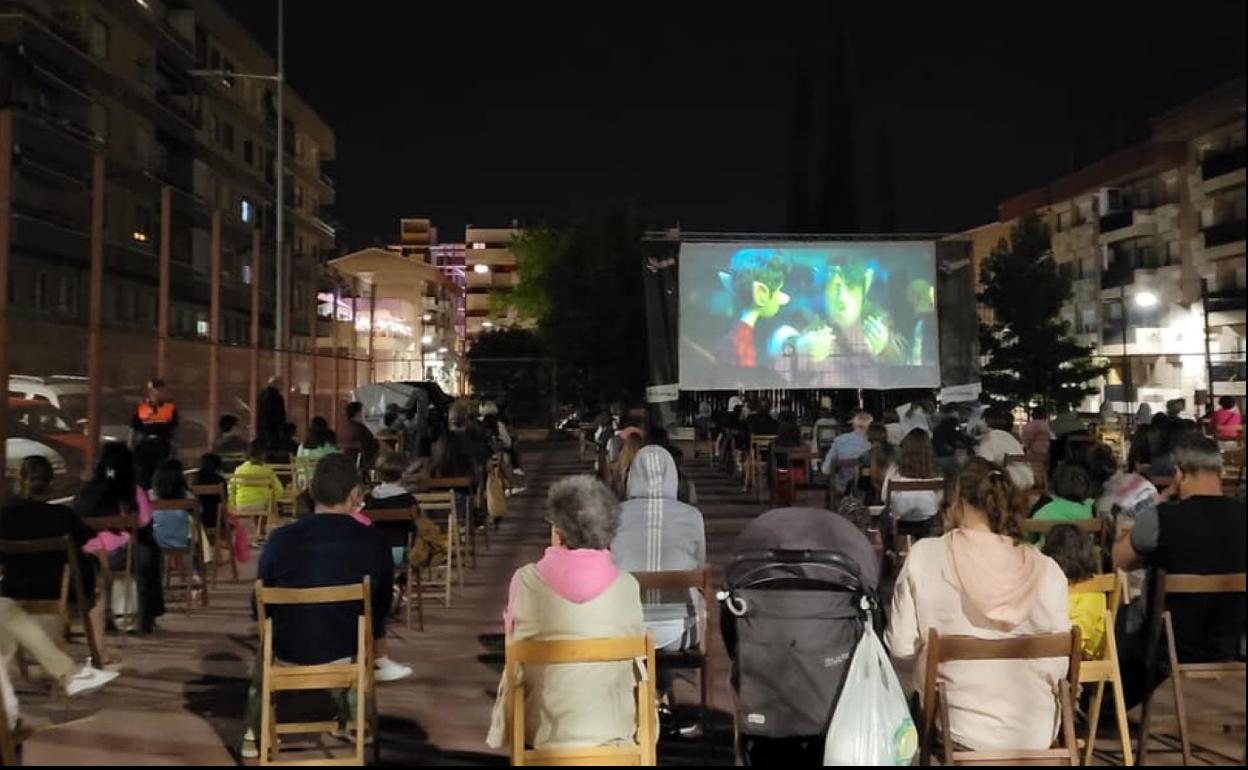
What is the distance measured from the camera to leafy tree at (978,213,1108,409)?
105 ft

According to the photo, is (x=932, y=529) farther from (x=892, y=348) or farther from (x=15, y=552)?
(x=892, y=348)

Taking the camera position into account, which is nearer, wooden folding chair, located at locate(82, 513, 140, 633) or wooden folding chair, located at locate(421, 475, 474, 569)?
wooden folding chair, located at locate(82, 513, 140, 633)

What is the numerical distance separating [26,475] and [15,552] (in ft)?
1.31

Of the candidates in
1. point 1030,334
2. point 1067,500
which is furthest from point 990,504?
point 1030,334

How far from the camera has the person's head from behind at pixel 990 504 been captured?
3436 mm

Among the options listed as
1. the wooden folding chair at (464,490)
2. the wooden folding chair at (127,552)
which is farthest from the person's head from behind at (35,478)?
the wooden folding chair at (464,490)

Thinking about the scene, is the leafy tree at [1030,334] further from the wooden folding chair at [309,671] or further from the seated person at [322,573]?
the wooden folding chair at [309,671]

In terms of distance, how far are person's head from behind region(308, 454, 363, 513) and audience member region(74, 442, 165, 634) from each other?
1980mm

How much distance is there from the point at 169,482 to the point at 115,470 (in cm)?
94

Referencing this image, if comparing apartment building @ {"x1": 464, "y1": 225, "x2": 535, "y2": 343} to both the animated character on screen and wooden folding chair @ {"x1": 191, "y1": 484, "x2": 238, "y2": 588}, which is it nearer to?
the animated character on screen

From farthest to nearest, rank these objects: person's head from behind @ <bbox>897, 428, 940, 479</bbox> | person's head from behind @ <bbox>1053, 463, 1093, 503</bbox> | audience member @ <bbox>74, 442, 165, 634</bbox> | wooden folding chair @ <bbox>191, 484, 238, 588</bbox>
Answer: wooden folding chair @ <bbox>191, 484, 238, 588</bbox> < person's head from behind @ <bbox>897, 428, 940, 479</bbox> < audience member @ <bbox>74, 442, 165, 634</bbox> < person's head from behind @ <bbox>1053, 463, 1093, 503</bbox>

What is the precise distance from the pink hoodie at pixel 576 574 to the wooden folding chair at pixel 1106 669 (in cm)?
180

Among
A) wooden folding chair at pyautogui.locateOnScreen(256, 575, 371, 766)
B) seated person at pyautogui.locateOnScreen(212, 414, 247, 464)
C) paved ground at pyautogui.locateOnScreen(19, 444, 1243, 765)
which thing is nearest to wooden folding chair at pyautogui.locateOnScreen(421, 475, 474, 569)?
paved ground at pyautogui.locateOnScreen(19, 444, 1243, 765)

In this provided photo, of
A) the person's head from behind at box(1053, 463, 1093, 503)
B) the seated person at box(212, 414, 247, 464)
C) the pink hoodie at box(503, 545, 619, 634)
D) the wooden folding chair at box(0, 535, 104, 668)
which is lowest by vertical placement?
the wooden folding chair at box(0, 535, 104, 668)
